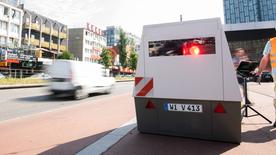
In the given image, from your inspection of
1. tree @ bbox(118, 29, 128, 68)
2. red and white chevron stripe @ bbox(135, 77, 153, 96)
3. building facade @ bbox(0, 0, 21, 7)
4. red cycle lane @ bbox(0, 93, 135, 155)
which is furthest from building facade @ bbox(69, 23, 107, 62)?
red and white chevron stripe @ bbox(135, 77, 153, 96)

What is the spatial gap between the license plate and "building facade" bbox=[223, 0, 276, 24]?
356ft

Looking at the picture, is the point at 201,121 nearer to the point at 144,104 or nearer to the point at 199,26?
the point at 144,104

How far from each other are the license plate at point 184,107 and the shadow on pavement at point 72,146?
149cm

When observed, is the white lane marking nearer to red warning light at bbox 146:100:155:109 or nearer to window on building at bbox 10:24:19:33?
red warning light at bbox 146:100:155:109

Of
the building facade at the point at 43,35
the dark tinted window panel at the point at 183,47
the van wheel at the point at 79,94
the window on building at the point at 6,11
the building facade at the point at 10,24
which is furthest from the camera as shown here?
the building facade at the point at 43,35

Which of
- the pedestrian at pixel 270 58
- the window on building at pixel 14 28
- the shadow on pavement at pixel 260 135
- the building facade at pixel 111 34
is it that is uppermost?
the building facade at pixel 111 34

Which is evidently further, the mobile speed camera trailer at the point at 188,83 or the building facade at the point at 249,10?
the building facade at the point at 249,10

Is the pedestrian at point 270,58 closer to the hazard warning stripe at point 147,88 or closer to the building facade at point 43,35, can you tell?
the hazard warning stripe at point 147,88

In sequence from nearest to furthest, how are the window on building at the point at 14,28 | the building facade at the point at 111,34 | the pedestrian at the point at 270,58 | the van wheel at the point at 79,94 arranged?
the pedestrian at the point at 270,58, the van wheel at the point at 79,94, the window on building at the point at 14,28, the building facade at the point at 111,34

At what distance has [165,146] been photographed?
3.85 m

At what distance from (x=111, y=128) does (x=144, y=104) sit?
1.40 m

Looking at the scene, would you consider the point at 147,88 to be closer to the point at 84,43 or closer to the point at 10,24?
the point at 10,24

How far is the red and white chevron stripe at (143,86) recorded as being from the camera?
424cm

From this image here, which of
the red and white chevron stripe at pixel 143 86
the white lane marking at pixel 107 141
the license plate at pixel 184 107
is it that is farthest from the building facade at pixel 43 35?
the license plate at pixel 184 107
